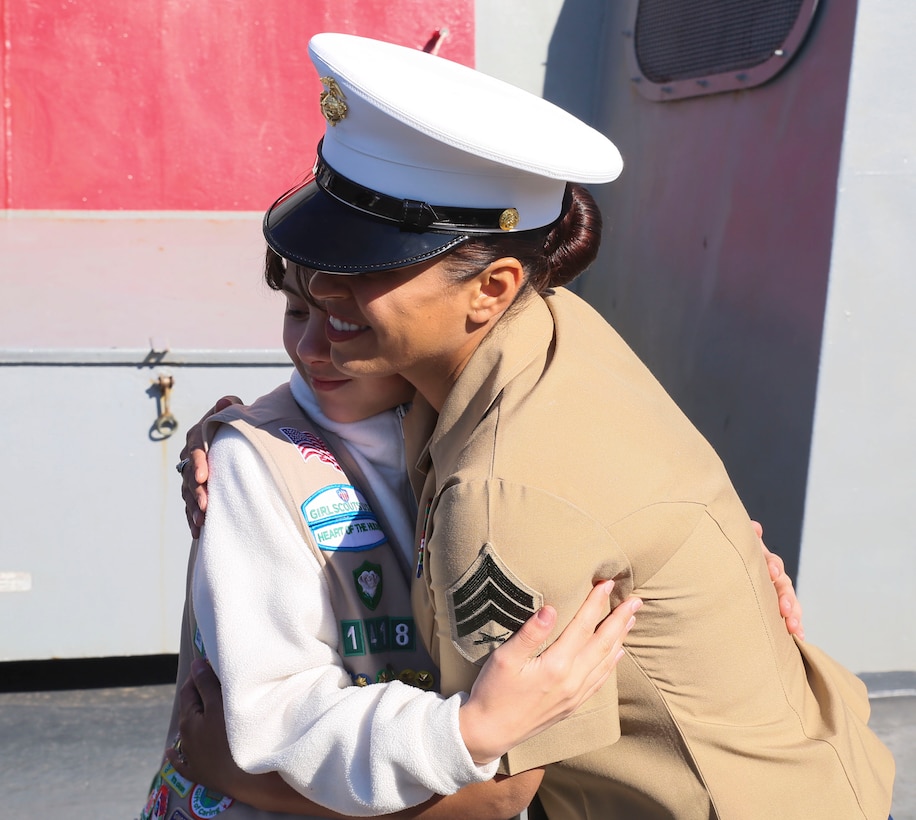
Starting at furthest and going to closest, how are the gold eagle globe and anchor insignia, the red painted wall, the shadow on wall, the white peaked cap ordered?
the red painted wall → the shadow on wall → the gold eagle globe and anchor insignia → the white peaked cap

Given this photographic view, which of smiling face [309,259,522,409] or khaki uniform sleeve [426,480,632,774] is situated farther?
smiling face [309,259,522,409]

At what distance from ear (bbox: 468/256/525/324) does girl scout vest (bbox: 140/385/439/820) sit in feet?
0.90

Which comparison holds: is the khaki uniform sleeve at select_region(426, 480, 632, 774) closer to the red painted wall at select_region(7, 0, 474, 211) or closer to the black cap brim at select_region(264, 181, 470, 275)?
the black cap brim at select_region(264, 181, 470, 275)

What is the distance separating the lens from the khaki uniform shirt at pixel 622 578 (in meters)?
1.04

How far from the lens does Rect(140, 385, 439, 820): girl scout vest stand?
121cm

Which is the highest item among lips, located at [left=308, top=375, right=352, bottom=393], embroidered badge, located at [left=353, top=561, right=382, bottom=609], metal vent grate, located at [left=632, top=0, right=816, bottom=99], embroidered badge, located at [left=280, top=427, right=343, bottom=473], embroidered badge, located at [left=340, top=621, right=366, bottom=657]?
metal vent grate, located at [left=632, top=0, right=816, bottom=99]

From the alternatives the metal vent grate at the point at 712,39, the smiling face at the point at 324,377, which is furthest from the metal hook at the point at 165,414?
the metal vent grate at the point at 712,39

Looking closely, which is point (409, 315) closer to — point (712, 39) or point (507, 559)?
point (507, 559)

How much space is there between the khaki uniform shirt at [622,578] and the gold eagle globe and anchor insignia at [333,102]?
330 mm

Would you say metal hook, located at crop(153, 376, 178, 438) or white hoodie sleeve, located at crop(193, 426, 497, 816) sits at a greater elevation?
white hoodie sleeve, located at crop(193, 426, 497, 816)

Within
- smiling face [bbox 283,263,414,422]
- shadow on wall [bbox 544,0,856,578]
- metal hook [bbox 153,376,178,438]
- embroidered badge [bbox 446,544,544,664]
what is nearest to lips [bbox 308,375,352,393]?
smiling face [bbox 283,263,414,422]

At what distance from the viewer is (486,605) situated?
105cm

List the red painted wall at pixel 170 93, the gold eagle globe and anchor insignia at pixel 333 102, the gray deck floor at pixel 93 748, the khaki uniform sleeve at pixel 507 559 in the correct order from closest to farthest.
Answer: the khaki uniform sleeve at pixel 507 559 → the gold eagle globe and anchor insignia at pixel 333 102 → the gray deck floor at pixel 93 748 → the red painted wall at pixel 170 93

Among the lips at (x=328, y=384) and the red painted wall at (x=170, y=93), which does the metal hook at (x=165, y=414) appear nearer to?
the red painted wall at (x=170, y=93)
